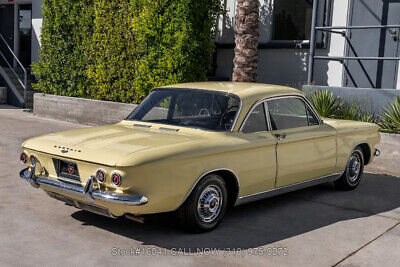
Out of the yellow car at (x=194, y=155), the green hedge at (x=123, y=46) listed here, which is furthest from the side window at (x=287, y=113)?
the green hedge at (x=123, y=46)

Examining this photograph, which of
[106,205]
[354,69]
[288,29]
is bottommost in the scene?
[106,205]

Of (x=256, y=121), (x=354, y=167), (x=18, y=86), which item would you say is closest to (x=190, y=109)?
(x=256, y=121)

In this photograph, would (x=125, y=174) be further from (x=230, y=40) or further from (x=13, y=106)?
(x=13, y=106)

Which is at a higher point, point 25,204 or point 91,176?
point 91,176

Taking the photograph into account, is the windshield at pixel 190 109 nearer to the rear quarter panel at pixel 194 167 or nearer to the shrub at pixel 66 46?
the rear quarter panel at pixel 194 167

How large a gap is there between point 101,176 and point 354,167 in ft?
13.2

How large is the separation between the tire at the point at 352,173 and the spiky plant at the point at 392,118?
6.61 feet

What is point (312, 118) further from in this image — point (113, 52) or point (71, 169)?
point (113, 52)

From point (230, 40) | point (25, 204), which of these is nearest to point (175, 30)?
point (230, 40)

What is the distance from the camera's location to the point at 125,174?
15.1 feet

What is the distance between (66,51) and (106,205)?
10508mm

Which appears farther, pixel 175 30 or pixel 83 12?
pixel 83 12

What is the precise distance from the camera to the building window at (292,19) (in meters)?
12.6

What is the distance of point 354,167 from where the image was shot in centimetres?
739
